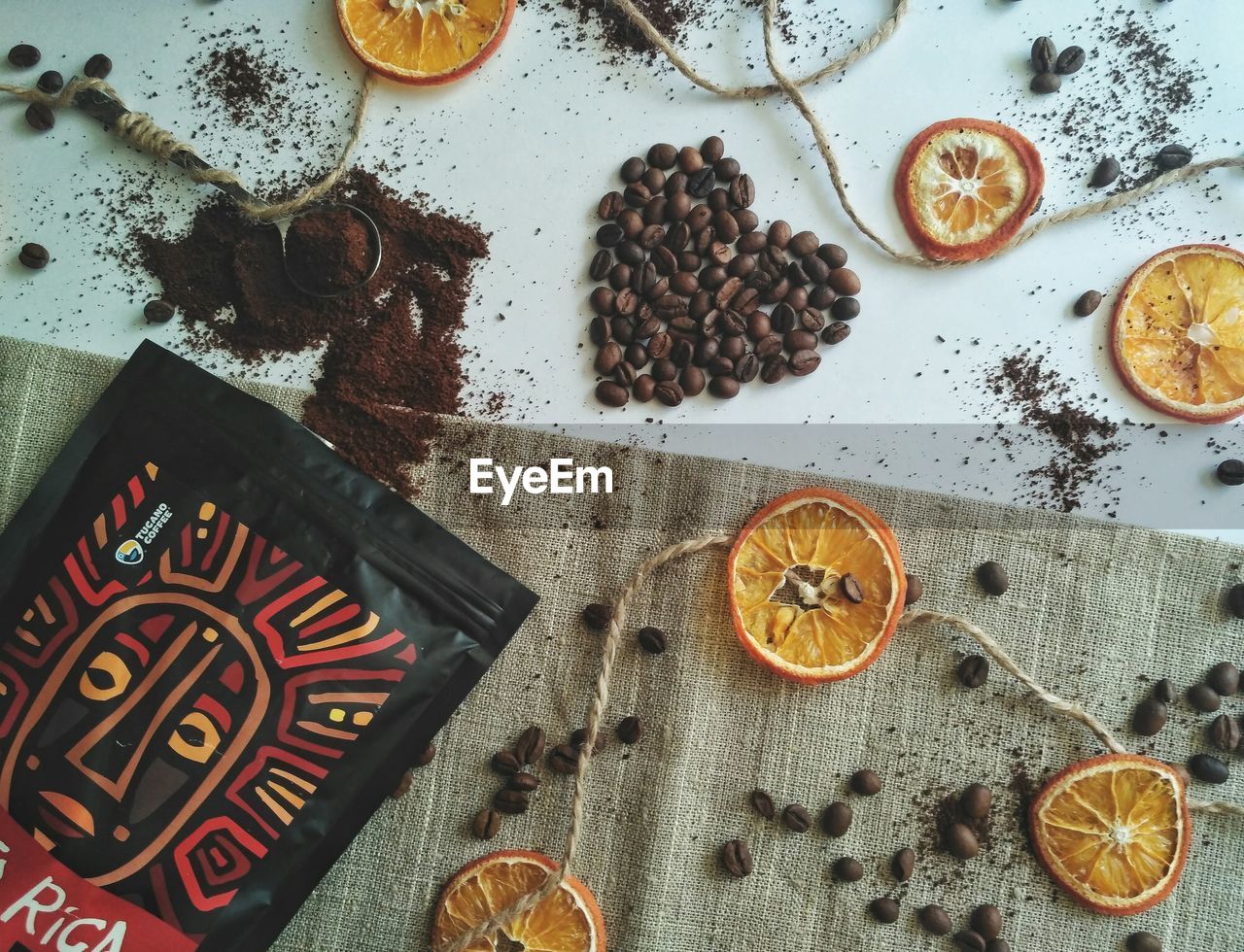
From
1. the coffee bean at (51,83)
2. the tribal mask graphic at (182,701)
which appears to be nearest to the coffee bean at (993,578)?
the tribal mask graphic at (182,701)

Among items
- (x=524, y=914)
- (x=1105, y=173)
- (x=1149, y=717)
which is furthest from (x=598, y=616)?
(x=1105, y=173)

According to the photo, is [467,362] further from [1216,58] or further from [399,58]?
[1216,58]

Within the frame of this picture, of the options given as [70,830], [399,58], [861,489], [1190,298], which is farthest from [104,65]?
[1190,298]

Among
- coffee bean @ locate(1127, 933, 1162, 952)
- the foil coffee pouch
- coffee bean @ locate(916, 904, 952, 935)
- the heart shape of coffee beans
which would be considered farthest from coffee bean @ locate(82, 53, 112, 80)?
coffee bean @ locate(1127, 933, 1162, 952)

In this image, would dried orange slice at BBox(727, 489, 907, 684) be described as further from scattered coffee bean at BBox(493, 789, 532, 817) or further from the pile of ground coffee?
the pile of ground coffee

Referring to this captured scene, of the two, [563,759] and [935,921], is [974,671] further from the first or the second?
[563,759]

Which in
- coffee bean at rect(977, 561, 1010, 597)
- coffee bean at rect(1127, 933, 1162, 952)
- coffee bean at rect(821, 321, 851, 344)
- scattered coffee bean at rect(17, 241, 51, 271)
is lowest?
coffee bean at rect(1127, 933, 1162, 952)
